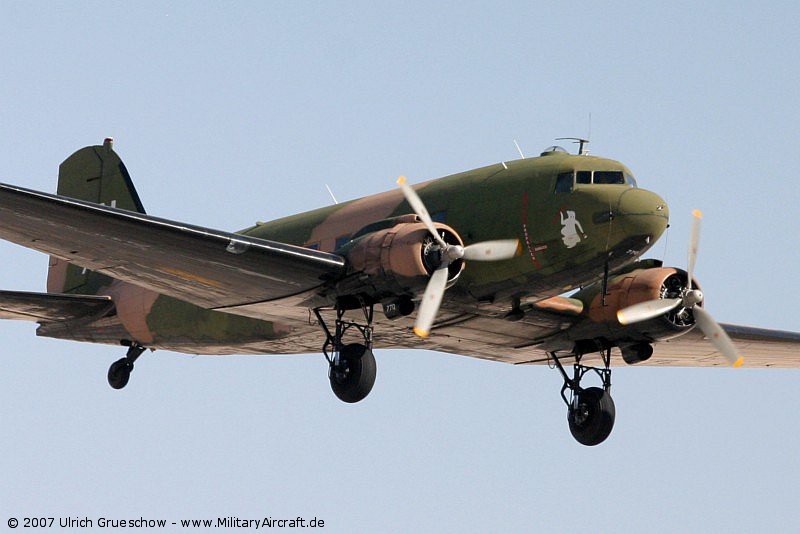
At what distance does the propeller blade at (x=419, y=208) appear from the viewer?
22.2 meters

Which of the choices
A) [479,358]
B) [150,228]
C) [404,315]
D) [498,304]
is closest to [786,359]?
[479,358]

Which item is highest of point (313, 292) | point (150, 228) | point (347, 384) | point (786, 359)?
point (150, 228)

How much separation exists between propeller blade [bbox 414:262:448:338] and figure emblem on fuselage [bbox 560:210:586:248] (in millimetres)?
2185

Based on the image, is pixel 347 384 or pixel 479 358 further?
pixel 479 358

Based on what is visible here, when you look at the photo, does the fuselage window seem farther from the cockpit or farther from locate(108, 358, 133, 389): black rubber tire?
locate(108, 358, 133, 389): black rubber tire

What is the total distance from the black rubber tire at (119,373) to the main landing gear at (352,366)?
8.51m

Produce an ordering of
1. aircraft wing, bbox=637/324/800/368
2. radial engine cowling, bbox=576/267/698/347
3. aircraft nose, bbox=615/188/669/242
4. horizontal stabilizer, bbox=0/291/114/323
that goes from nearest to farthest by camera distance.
Result: aircraft nose, bbox=615/188/669/242, radial engine cowling, bbox=576/267/698/347, horizontal stabilizer, bbox=0/291/114/323, aircraft wing, bbox=637/324/800/368

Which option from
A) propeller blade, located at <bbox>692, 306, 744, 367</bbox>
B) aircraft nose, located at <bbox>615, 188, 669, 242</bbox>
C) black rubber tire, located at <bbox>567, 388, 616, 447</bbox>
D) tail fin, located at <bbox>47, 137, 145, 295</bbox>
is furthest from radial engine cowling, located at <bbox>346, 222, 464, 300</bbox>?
tail fin, located at <bbox>47, 137, 145, 295</bbox>

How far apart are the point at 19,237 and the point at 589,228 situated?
10.1 metres

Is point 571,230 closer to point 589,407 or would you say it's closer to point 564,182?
point 564,182

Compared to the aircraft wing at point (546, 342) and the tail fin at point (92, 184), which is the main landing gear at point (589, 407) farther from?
the tail fin at point (92, 184)

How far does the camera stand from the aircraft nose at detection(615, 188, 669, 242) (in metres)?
22.2

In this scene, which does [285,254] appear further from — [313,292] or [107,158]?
[107,158]

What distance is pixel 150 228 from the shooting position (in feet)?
73.2
